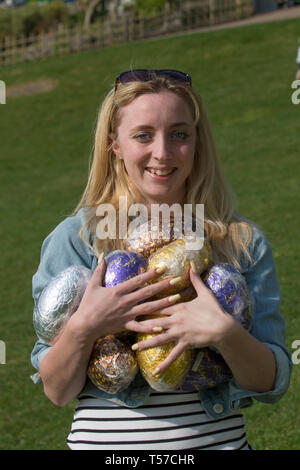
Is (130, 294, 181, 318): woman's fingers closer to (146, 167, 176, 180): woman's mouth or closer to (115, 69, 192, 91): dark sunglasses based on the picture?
(146, 167, 176, 180): woman's mouth

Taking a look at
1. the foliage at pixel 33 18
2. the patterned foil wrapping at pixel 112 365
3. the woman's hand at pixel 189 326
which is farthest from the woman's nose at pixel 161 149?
the foliage at pixel 33 18

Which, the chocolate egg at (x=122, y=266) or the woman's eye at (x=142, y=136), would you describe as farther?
the woman's eye at (x=142, y=136)

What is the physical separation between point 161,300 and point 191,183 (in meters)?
0.56

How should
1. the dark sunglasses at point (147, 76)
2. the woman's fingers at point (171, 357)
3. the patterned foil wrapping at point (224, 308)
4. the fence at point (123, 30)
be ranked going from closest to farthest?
the woman's fingers at point (171, 357)
the patterned foil wrapping at point (224, 308)
the dark sunglasses at point (147, 76)
the fence at point (123, 30)

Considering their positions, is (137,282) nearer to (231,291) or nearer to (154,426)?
(231,291)

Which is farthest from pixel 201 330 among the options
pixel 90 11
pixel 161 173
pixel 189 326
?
pixel 90 11

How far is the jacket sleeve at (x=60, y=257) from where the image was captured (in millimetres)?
2389

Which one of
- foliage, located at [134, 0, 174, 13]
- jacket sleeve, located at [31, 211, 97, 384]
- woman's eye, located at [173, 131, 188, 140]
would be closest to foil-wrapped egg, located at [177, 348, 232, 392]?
jacket sleeve, located at [31, 211, 97, 384]

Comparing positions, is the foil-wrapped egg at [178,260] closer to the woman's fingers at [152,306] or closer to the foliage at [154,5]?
the woman's fingers at [152,306]

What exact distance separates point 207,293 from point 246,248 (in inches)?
13.1

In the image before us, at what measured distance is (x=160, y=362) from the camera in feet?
7.02

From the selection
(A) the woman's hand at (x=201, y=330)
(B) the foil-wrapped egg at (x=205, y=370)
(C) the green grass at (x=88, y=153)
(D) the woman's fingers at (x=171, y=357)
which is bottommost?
(C) the green grass at (x=88, y=153)
